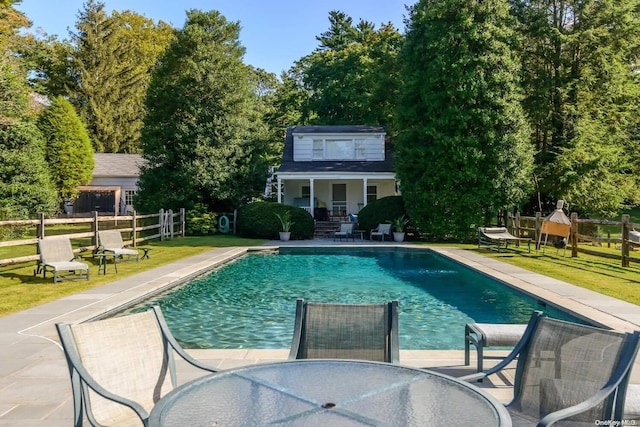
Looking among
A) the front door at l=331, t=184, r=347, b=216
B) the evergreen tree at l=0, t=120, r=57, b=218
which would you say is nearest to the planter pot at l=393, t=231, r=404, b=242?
the front door at l=331, t=184, r=347, b=216

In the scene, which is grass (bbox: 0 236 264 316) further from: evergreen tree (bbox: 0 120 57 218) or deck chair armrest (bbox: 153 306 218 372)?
deck chair armrest (bbox: 153 306 218 372)

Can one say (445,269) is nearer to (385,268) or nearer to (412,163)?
(385,268)

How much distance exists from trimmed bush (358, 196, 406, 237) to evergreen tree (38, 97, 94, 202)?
19.9 m

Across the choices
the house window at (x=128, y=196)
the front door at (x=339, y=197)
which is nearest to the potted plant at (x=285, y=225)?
the front door at (x=339, y=197)

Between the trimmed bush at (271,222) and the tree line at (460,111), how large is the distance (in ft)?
8.10

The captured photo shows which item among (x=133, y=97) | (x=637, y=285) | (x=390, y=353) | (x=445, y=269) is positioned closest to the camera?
(x=390, y=353)

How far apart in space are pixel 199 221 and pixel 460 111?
44.2ft

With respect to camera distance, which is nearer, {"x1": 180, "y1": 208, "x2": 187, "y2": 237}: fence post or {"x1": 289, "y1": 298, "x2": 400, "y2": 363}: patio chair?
{"x1": 289, "y1": 298, "x2": 400, "y2": 363}: patio chair

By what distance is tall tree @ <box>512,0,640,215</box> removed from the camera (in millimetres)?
22547

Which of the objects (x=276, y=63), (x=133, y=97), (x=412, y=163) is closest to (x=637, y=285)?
(x=412, y=163)

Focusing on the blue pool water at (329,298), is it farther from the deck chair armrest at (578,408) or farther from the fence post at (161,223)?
the fence post at (161,223)

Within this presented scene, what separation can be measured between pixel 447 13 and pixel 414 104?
4.09 metres

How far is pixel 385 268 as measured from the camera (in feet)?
49.7

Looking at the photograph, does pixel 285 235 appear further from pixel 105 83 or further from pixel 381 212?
pixel 105 83
